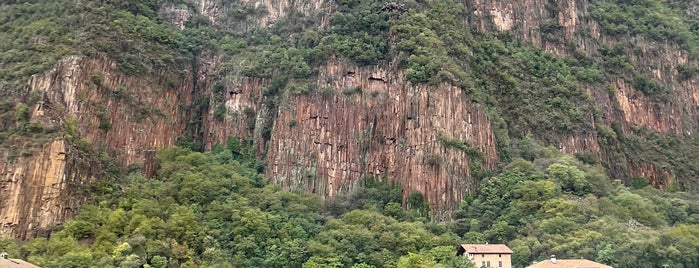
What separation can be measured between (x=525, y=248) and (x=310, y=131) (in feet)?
101

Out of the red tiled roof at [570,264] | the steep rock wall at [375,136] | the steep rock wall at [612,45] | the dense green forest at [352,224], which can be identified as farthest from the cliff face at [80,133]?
the steep rock wall at [612,45]

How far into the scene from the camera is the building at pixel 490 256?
7512 cm

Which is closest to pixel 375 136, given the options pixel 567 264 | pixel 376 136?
pixel 376 136

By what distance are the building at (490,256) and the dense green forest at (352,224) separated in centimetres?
138

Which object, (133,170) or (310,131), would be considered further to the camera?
(310,131)

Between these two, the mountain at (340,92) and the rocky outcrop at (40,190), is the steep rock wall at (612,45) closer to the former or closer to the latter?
the mountain at (340,92)

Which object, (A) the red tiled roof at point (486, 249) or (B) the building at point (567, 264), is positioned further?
(A) the red tiled roof at point (486, 249)

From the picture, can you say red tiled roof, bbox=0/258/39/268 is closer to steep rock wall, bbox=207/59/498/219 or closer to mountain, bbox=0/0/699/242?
mountain, bbox=0/0/699/242

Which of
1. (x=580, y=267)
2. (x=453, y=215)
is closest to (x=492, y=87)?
(x=453, y=215)

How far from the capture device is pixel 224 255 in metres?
75.3

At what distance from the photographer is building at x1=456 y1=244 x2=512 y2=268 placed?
75.1 m

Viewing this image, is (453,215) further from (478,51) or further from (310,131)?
(478,51)

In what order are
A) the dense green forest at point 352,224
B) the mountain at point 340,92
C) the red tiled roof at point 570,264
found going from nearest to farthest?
the red tiled roof at point 570,264
the dense green forest at point 352,224
the mountain at point 340,92

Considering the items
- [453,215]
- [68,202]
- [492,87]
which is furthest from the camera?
[492,87]
